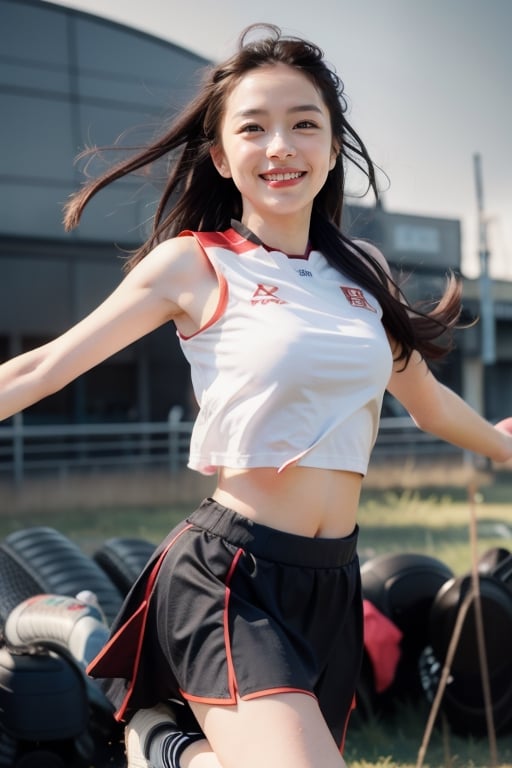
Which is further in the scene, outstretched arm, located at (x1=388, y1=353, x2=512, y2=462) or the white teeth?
outstretched arm, located at (x1=388, y1=353, x2=512, y2=462)

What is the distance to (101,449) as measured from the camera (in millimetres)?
13500

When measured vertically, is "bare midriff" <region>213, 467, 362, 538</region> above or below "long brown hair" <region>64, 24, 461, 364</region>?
below

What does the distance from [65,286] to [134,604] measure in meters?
12.9

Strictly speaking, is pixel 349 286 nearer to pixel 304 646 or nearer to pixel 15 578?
pixel 304 646

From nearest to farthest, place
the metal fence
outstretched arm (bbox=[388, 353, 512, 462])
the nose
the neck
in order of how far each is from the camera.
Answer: the nose < the neck < outstretched arm (bbox=[388, 353, 512, 462]) < the metal fence

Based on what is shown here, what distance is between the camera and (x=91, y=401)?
15148 mm

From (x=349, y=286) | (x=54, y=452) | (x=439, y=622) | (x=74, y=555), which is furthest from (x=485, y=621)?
(x=54, y=452)

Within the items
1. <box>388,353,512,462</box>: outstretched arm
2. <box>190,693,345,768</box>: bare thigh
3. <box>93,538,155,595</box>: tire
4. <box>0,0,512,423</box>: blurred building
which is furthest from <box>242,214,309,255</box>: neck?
<box>0,0,512,423</box>: blurred building

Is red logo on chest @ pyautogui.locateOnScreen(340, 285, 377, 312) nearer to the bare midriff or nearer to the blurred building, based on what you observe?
the bare midriff

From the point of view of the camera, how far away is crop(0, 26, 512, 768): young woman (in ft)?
6.23

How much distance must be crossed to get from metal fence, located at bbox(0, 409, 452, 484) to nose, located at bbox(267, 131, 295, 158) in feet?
32.3

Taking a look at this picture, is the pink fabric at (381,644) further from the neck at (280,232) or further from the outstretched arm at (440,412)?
the neck at (280,232)

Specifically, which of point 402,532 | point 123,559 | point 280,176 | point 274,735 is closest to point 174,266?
point 280,176

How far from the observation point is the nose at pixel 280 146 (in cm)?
212
